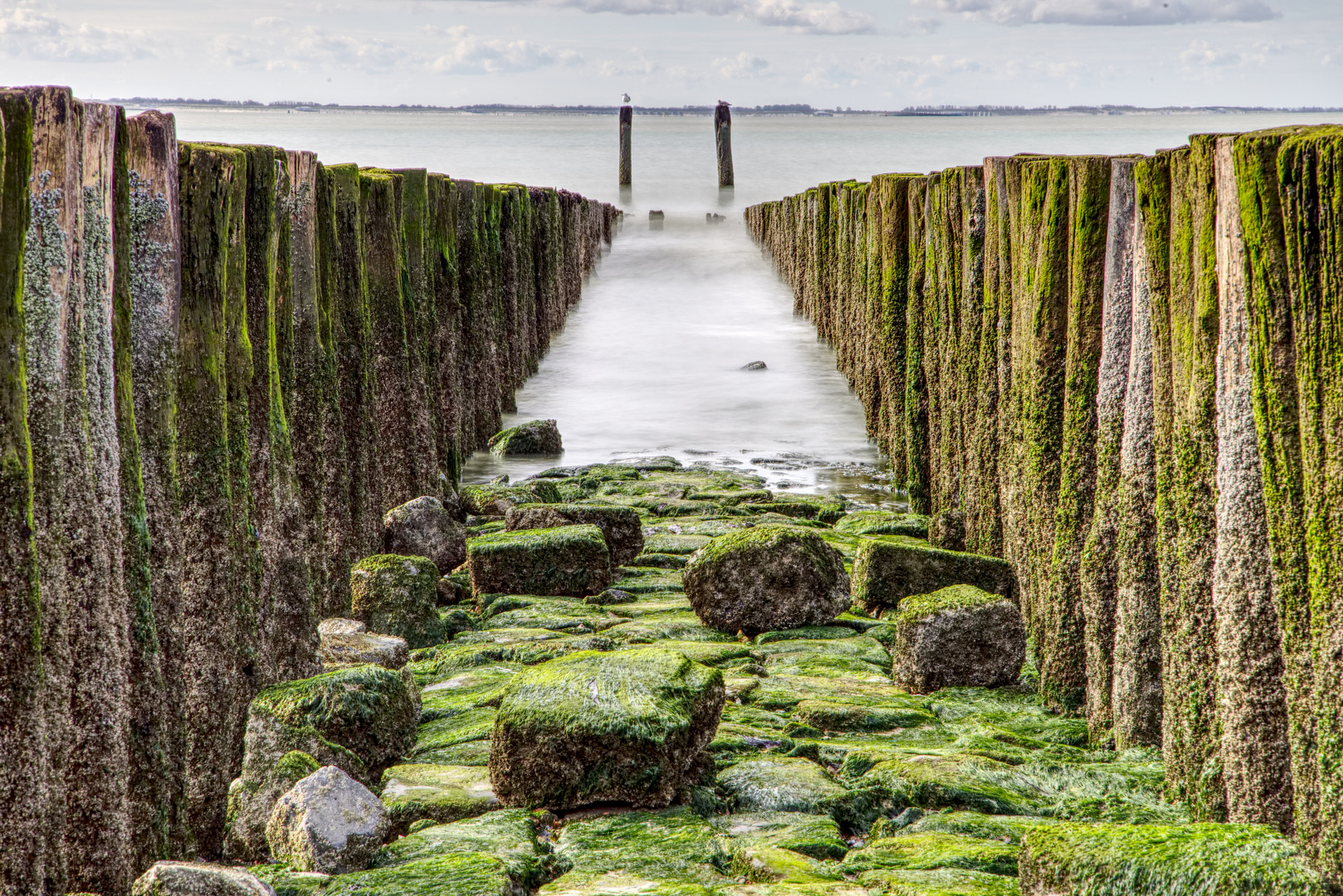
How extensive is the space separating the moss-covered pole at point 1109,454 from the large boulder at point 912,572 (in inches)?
39.9

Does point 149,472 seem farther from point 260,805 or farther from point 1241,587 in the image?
point 1241,587

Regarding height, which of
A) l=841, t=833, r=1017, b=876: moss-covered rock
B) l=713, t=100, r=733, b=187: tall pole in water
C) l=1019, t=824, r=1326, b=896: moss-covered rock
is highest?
l=713, t=100, r=733, b=187: tall pole in water

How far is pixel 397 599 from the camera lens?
189 inches

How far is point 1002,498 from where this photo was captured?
15.8ft

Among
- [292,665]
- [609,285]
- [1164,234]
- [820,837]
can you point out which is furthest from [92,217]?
[609,285]

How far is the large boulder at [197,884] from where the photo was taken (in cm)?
247

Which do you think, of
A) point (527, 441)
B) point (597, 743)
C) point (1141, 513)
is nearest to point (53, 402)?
point (597, 743)

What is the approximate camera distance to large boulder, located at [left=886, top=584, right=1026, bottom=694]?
4.21 m

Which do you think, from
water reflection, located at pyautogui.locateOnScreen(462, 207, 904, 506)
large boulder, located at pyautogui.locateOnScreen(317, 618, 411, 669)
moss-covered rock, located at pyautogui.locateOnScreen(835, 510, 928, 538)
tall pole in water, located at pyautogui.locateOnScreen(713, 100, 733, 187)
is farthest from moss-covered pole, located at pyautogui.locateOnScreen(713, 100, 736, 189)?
large boulder, located at pyautogui.locateOnScreen(317, 618, 411, 669)

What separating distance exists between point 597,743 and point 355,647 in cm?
147

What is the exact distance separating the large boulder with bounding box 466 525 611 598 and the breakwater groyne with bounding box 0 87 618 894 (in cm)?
66

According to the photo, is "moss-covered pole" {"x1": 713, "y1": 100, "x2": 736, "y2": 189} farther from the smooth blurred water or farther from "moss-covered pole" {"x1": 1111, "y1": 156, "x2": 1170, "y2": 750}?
"moss-covered pole" {"x1": 1111, "y1": 156, "x2": 1170, "y2": 750}

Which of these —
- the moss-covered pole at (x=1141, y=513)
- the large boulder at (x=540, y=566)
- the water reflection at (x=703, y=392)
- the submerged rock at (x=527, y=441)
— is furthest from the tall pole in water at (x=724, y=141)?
the moss-covered pole at (x=1141, y=513)

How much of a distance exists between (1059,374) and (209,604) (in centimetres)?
289
